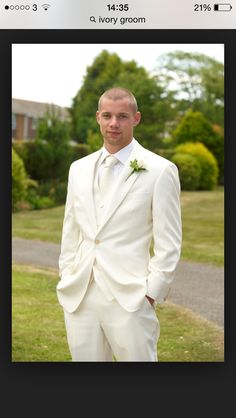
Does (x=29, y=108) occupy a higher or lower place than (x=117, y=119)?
higher

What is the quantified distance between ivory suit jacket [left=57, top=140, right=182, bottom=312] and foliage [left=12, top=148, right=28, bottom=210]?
3302 mm

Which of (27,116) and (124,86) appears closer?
(27,116)

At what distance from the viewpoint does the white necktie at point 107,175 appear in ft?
10.8

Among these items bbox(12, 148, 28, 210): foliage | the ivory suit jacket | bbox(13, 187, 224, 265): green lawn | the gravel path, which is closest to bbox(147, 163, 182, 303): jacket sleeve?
the ivory suit jacket

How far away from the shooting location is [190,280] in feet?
23.2

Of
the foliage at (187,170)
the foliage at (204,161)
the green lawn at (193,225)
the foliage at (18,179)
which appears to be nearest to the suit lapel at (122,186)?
the foliage at (204,161)

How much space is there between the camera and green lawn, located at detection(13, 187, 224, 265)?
7.60 m

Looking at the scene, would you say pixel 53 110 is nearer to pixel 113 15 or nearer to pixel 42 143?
pixel 42 143

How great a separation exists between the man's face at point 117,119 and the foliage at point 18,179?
334 cm

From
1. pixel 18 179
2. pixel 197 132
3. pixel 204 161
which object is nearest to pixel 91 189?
pixel 204 161

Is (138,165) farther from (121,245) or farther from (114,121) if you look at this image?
(121,245)

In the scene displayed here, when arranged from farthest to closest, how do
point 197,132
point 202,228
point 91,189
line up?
point 202,228
point 197,132
point 91,189

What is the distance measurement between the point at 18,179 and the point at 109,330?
388 cm

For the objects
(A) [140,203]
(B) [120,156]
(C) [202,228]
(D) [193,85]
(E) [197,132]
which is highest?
(D) [193,85]
